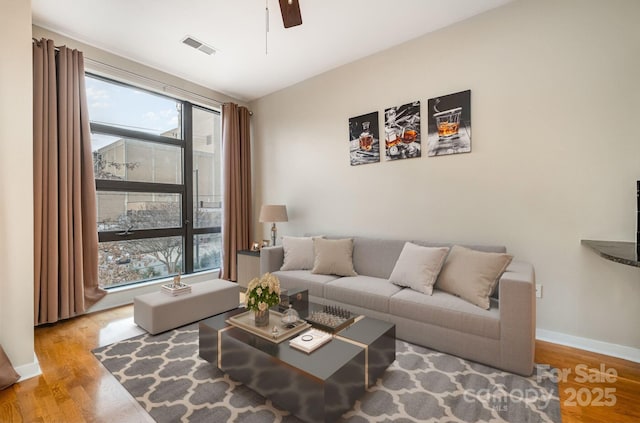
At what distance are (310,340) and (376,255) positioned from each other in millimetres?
1568

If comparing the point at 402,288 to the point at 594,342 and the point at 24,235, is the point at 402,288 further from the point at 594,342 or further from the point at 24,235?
the point at 24,235

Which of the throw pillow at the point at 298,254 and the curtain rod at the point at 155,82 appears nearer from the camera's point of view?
the curtain rod at the point at 155,82

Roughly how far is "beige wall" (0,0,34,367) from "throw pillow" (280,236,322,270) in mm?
2138

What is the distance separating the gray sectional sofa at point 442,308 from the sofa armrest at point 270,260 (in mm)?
313

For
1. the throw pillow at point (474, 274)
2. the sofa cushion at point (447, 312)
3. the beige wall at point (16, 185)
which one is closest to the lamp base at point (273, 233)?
the sofa cushion at point (447, 312)

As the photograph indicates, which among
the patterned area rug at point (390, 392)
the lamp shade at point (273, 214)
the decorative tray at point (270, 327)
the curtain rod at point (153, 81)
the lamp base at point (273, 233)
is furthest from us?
the lamp base at point (273, 233)

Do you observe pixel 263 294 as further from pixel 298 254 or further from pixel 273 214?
pixel 273 214

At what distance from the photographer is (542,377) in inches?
74.7

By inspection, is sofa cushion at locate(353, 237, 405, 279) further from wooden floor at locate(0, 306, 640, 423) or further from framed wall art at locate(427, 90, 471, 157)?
wooden floor at locate(0, 306, 640, 423)

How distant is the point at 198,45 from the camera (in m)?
3.17

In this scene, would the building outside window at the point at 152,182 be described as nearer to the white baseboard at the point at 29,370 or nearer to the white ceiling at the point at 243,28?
the white ceiling at the point at 243,28

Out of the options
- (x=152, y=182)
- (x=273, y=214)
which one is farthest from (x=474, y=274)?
(x=152, y=182)

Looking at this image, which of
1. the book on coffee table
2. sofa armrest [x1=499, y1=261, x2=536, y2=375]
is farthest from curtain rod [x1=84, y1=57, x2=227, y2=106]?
sofa armrest [x1=499, y1=261, x2=536, y2=375]

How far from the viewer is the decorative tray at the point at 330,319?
1.93 metres
